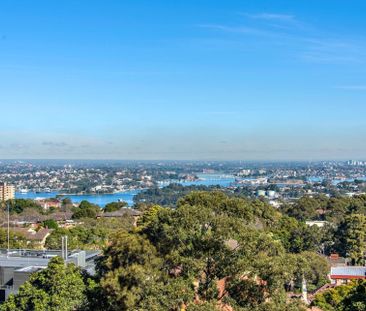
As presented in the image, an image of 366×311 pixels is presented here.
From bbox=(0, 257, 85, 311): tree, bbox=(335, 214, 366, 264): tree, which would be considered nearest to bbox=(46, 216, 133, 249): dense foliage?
bbox=(335, 214, 366, 264): tree

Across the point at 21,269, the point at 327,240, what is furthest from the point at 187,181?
the point at 21,269

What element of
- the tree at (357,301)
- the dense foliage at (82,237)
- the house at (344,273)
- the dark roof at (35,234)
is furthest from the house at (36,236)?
the tree at (357,301)

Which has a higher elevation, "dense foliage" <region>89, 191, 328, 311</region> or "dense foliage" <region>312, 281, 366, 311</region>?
"dense foliage" <region>89, 191, 328, 311</region>

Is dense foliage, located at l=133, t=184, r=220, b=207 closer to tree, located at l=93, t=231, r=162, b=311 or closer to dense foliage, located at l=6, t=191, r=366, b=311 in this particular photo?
tree, located at l=93, t=231, r=162, b=311

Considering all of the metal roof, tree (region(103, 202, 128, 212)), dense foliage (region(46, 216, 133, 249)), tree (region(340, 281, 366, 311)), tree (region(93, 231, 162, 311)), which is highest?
tree (region(93, 231, 162, 311))

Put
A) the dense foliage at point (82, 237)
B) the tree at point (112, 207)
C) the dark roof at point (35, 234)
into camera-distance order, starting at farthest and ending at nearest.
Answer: the tree at point (112, 207)
the dark roof at point (35, 234)
the dense foliage at point (82, 237)

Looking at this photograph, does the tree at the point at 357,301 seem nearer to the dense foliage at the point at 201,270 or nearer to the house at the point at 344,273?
the dense foliage at the point at 201,270

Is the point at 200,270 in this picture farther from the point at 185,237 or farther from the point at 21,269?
the point at 21,269

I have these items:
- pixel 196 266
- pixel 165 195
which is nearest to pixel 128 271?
pixel 196 266
